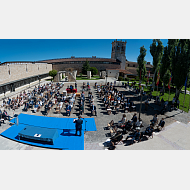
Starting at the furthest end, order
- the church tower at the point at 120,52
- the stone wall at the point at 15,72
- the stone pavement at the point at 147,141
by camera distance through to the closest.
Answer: the church tower at the point at 120,52 → the stone wall at the point at 15,72 → the stone pavement at the point at 147,141

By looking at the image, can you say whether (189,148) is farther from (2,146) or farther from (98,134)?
(2,146)

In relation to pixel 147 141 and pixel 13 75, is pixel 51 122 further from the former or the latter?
pixel 13 75

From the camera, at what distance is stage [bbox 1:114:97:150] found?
24.5 feet

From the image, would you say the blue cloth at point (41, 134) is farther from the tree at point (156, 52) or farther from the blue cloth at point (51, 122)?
the tree at point (156, 52)

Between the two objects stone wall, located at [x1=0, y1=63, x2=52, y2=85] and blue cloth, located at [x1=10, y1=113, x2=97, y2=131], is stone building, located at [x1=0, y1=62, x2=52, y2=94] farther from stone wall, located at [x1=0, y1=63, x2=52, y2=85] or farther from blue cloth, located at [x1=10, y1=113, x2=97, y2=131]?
blue cloth, located at [x1=10, y1=113, x2=97, y2=131]

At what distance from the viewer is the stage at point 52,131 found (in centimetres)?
745

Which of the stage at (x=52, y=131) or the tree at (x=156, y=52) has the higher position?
the tree at (x=156, y=52)

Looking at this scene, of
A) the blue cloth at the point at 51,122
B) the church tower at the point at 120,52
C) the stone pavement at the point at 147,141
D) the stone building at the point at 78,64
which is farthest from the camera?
the church tower at the point at 120,52

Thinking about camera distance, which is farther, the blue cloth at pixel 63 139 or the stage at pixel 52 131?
the stage at pixel 52 131

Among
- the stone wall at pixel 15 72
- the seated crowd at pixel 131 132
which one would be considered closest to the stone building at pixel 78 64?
the stone wall at pixel 15 72

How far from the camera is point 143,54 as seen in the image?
1039 inches

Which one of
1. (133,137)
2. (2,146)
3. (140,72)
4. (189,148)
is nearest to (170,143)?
(189,148)

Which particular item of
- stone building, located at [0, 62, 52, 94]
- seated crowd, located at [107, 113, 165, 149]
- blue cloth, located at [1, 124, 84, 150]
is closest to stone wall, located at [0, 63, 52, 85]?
stone building, located at [0, 62, 52, 94]
